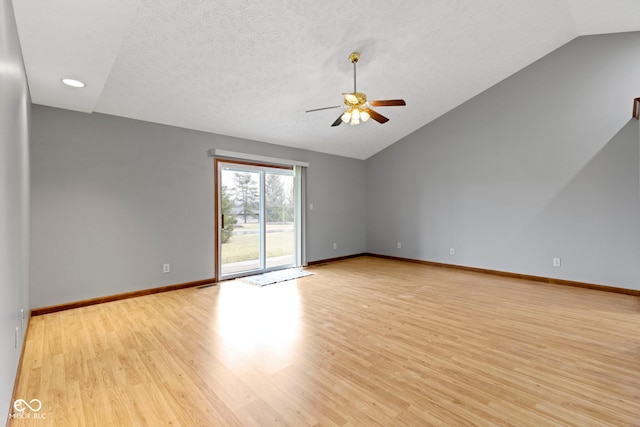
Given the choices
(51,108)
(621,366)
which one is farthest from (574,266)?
(51,108)

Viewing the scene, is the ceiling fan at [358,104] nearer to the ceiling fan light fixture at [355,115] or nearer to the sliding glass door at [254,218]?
the ceiling fan light fixture at [355,115]

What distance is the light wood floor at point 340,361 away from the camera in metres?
1.70

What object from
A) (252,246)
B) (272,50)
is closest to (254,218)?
(252,246)

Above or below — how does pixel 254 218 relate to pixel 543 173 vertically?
below

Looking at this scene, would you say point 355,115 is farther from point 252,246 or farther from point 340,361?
point 252,246

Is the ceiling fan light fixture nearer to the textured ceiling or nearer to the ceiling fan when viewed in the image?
the ceiling fan

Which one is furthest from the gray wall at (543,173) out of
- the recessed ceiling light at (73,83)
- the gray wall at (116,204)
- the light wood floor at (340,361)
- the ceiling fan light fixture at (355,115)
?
the recessed ceiling light at (73,83)

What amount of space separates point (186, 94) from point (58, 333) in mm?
2984

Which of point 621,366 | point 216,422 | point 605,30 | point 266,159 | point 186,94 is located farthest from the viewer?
point 266,159

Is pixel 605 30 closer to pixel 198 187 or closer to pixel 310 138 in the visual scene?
pixel 310 138

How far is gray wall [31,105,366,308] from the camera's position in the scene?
3367 mm

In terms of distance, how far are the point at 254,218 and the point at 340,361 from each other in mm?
3499

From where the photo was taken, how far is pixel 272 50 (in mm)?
3252

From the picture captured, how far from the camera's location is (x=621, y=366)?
2.17m
